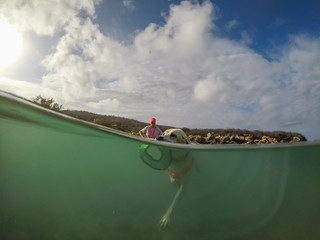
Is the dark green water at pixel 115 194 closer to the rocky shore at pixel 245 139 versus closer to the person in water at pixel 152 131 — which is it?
the person in water at pixel 152 131

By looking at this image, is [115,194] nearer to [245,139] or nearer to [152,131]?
[152,131]

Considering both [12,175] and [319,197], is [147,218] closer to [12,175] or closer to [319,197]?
[12,175]

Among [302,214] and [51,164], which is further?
[51,164]

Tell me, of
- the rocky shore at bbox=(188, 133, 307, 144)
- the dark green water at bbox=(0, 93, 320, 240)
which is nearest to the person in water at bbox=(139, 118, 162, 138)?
the dark green water at bbox=(0, 93, 320, 240)

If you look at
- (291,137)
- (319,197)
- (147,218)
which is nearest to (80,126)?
(147,218)

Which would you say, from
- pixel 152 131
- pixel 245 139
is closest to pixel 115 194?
pixel 152 131

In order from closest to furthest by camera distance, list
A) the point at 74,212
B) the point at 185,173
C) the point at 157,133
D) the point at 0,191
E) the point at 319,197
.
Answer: the point at 0,191
the point at 185,173
the point at 74,212
the point at 157,133
the point at 319,197

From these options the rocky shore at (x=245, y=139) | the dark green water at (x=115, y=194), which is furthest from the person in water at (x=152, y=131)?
the rocky shore at (x=245, y=139)

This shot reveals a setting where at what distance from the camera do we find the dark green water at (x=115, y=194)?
16.7ft

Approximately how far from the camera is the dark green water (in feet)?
16.7

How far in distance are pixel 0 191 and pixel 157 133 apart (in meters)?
5.12

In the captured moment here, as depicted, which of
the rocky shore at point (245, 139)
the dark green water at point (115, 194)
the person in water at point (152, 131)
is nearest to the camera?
the dark green water at point (115, 194)

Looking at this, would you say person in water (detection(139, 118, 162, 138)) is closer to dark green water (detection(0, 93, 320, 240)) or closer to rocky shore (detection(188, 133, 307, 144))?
dark green water (detection(0, 93, 320, 240))

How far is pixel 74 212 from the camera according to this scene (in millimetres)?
6023
